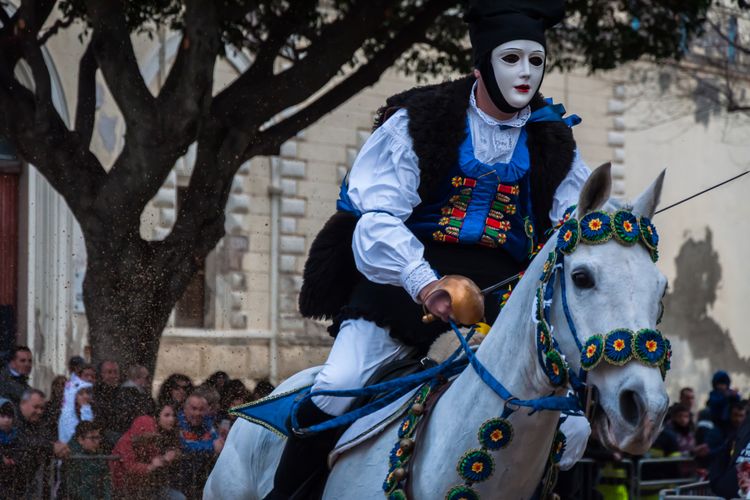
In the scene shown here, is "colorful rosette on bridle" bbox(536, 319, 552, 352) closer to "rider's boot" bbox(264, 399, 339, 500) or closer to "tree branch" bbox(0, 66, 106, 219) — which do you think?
"rider's boot" bbox(264, 399, 339, 500)

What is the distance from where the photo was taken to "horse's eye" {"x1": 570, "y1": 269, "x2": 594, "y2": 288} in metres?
4.54

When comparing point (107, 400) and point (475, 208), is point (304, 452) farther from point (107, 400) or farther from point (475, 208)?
point (107, 400)

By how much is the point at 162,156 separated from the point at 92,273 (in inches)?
46.9

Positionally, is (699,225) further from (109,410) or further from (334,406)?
(334,406)

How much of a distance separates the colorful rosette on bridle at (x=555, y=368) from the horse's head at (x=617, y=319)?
0.11 ft

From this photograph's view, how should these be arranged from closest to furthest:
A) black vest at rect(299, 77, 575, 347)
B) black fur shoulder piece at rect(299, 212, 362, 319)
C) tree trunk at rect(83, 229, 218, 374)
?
black vest at rect(299, 77, 575, 347) → black fur shoulder piece at rect(299, 212, 362, 319) → tree trunk at rect(83, 229, 218, 374)

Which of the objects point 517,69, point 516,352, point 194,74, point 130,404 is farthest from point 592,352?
point 194,74

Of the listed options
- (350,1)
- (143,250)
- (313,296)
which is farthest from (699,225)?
(313,296)

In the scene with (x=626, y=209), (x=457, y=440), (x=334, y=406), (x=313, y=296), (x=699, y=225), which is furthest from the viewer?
(x=699, y=225)

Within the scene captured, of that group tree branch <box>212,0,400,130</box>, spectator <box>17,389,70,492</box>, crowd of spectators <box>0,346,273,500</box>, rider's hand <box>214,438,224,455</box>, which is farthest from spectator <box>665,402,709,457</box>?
spectator <box>17,389,70,492</box>

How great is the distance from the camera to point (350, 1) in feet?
48.4

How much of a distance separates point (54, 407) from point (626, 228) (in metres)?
7.26

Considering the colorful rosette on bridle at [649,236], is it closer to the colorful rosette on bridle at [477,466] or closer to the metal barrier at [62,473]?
the colorful rosette on bridle at [477,466]

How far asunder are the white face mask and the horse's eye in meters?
1.14
